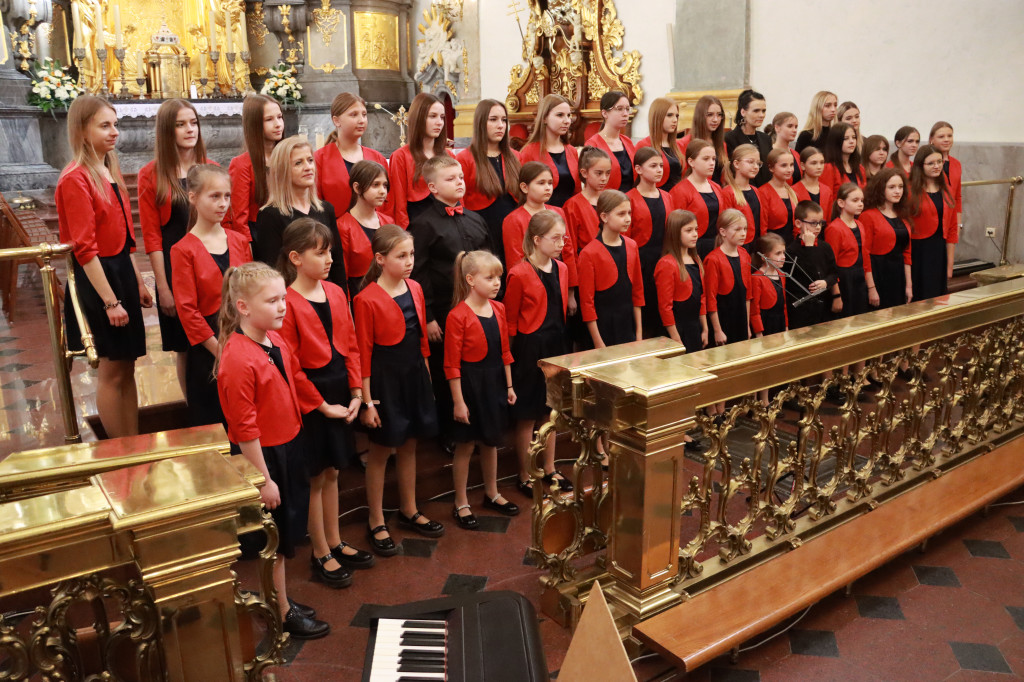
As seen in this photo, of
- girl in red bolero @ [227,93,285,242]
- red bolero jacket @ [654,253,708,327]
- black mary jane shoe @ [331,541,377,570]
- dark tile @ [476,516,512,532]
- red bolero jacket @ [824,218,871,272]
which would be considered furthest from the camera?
red bolero jacket @ [824,218,871,272]

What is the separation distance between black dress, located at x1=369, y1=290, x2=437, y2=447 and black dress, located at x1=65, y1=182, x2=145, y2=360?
1.09m

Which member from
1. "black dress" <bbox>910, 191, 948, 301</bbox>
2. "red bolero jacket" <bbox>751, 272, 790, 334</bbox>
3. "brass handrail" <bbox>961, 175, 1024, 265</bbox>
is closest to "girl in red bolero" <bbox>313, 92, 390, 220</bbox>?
"red bolero jacket" <bbox>751, 272, 790, 334</bbox>

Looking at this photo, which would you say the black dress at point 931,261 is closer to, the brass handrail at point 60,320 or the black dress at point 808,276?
the black dress at point 808,276

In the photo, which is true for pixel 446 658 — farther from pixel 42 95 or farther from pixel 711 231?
pixel 42 95

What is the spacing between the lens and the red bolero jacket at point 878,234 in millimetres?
5531

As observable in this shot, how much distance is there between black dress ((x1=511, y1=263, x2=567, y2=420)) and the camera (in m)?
3.83

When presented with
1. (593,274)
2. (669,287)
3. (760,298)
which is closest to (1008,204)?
(760,298)

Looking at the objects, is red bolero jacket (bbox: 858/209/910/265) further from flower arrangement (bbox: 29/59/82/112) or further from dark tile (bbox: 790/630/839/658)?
flower arrangement (bbox: 29/59/82/112)

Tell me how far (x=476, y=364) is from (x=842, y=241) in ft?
9.47

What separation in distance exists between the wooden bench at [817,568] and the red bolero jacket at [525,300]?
1493 millimetres

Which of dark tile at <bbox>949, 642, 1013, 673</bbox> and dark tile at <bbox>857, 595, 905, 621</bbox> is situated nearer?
dark tile at <bbox>949, 642, 1013, 673</bbox>

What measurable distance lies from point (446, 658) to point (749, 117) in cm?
490

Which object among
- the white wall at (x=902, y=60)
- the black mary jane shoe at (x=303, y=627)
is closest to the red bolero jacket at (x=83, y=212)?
the black mary jane shoe at (x=303, y=627)

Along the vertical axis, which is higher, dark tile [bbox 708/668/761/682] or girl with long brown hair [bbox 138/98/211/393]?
girl with long brown hair [bbox 138/98/211/393]
